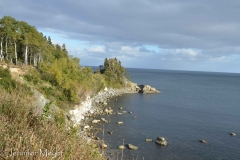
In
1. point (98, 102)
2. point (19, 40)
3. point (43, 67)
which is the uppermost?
point (19, 40)

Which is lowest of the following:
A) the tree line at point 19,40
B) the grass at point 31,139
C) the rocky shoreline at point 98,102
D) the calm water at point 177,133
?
the calm water at point 177,133

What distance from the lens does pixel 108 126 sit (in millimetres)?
43875

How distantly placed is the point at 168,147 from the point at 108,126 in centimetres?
1465

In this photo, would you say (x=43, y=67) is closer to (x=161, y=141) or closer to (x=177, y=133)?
(x=161, y=141)

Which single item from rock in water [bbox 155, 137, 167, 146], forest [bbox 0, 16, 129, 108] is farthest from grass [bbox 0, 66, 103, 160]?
forest [bbox 0, 16, 129, 108]

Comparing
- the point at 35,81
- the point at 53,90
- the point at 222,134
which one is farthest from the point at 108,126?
the point at 222,134

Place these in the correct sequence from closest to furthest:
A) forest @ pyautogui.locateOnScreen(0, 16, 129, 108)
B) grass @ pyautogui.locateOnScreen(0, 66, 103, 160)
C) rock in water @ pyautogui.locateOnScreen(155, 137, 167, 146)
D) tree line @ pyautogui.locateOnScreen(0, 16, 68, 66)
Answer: grass @ pyautogui.locateOnScreen(0, 66, 103, 160)
rock in water @ pyautogui.locateOnScreen(155, 137, 167, 146)
forest @ pyautogui.locateOnScreen(0, 16, 129, 108)
tree line @ pyautogui.locateOnScreen(0, 16, 68, 66)

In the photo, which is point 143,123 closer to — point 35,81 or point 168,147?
point 168,147

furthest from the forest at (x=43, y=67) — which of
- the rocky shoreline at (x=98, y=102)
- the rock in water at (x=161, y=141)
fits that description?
the rock in water at (x=161, y=141)

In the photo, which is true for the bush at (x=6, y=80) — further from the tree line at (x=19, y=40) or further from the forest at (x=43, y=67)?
the tree line at (x=19, y=40)

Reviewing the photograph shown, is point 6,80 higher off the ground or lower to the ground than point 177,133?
higher

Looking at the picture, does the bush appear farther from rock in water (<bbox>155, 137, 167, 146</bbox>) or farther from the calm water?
rock in water (<bbox>155, 137, 167, 146</bbox>)

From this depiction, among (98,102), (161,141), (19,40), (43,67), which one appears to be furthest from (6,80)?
(98,102)

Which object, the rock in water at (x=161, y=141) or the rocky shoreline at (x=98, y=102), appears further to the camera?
the rocky shoreline at (x=98, y=102)
